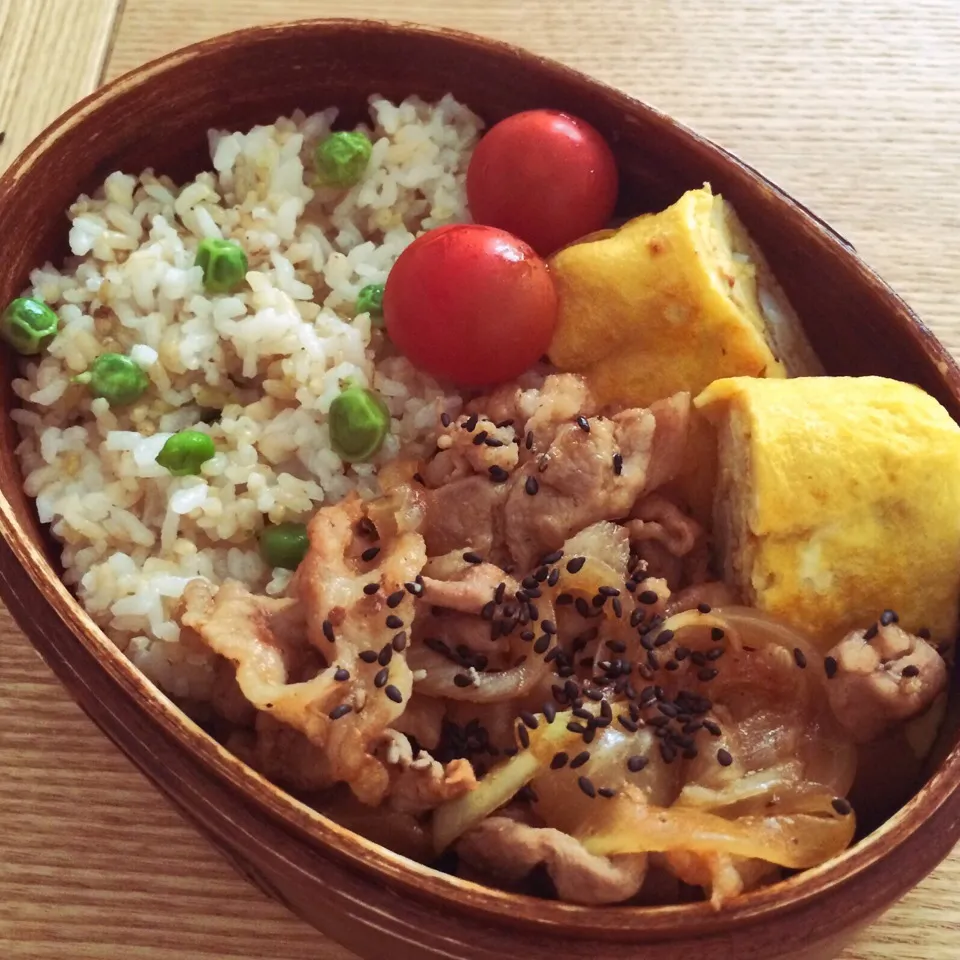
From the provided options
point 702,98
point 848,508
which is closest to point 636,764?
point 848,508

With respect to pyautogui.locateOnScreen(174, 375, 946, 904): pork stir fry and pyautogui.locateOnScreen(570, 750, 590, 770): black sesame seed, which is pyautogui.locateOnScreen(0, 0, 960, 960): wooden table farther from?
pyautogui.locateOnScreen(570, 750, 590, 770): black sesame seed

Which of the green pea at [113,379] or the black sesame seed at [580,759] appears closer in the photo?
the black sesame seed at [580,759]

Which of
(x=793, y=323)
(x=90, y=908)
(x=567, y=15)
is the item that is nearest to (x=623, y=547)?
(x=793, y=323)

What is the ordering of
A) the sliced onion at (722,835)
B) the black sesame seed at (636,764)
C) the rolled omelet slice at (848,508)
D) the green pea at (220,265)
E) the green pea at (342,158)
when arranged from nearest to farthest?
1. the sliced onion at (722,835)
2. the black sesame seed at (636,764)
3. the rolled omelet slice at (848,508)
4. the green pea at (220,265)
5. the green pea at (342,158)

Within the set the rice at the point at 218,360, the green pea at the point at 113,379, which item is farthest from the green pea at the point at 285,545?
the green pea at the point at 113,379

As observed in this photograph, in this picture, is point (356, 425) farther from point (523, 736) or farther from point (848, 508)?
point (848, 508)

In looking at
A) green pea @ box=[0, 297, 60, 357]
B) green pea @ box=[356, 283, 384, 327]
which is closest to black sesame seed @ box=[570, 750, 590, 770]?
green pea @ box=[356, 283, 384, 327]

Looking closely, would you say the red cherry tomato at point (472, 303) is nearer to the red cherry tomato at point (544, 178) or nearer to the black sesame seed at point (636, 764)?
the red cherry tomato at point (544, 178)
